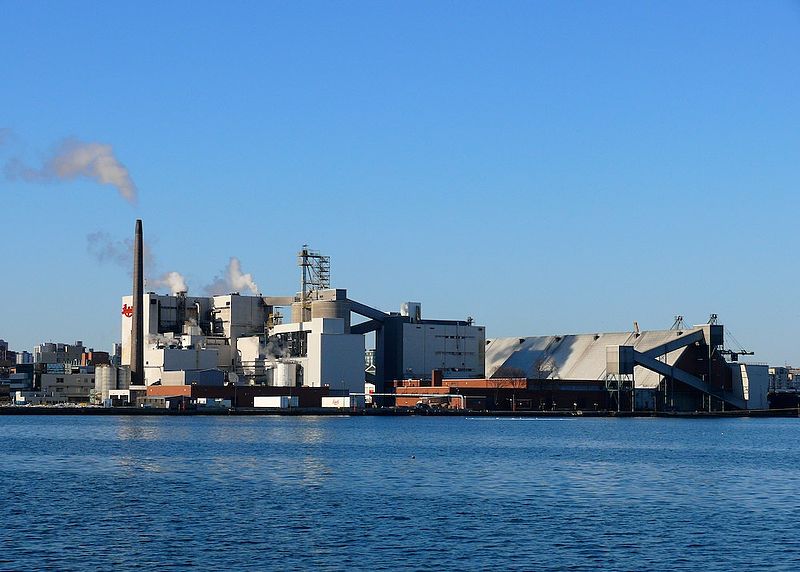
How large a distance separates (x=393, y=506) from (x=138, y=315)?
117963 millimetres

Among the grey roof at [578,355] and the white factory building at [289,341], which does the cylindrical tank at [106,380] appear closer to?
the white factory building at [289,341]

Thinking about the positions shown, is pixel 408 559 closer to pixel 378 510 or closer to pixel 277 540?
pixel 277 540

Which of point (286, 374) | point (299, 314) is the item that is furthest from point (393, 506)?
point (299, 314)

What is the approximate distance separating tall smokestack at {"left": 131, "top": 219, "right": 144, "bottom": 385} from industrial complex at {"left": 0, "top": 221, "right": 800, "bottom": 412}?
0.41 ft

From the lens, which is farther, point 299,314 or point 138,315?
point 299,314

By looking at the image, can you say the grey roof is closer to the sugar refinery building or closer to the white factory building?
the sugar refinery building

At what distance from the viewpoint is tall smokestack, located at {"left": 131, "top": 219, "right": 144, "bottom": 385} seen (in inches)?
6334

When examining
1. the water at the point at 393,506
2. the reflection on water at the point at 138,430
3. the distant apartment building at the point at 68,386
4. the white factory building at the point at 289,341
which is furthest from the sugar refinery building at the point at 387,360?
the water at the point at 393,506

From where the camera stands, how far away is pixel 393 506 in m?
48.4

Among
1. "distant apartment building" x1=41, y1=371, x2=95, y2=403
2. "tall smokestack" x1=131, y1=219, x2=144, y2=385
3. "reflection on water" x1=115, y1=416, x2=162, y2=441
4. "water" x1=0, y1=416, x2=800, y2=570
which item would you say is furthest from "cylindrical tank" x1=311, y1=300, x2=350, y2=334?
"water" x1=0, y1=416, x2=800, y2=570

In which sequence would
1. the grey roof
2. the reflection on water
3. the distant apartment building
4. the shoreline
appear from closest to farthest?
the reflection on water, the shoreline, the grey roof, the distant apartment building

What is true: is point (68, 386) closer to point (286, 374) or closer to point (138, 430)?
point (286, 374)

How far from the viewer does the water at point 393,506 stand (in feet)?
121

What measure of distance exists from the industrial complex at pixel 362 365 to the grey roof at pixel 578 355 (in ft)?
0.81
